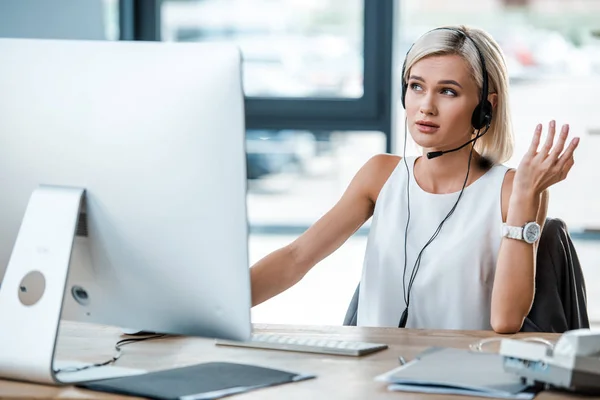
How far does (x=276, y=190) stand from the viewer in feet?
13.8

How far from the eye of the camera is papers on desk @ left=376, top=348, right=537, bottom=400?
4.14 feet

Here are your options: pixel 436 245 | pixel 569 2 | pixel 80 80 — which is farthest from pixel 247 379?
pixel 569 2

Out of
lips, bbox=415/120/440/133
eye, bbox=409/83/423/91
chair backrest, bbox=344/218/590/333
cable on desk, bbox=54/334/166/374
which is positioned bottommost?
cable on desk, bbox=54/334/166/374

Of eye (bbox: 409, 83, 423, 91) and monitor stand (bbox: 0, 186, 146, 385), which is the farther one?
eye (bbox: 409, 83, 423, 91)

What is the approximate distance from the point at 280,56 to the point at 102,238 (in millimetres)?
2854

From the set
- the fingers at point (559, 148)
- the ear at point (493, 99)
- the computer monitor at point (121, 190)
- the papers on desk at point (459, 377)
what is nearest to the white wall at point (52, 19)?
the ear at point (493, 99)

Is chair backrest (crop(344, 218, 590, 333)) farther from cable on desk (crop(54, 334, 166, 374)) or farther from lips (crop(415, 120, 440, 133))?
cable on desk (crop(54, 334, 166, 374))

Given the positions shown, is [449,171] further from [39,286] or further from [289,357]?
[39,286]

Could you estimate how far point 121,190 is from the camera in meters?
1.30

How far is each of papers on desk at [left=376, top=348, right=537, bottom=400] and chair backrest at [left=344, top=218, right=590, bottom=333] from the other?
0.42 m

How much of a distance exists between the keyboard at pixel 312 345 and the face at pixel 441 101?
518 mm

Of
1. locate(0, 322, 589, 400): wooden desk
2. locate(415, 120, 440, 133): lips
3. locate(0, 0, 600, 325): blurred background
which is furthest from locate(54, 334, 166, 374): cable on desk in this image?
locate(0, 0, 600, 325): blurred background

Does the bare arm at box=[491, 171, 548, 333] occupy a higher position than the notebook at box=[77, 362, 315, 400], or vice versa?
the bare arm at box=[491, 171, 548, 333]

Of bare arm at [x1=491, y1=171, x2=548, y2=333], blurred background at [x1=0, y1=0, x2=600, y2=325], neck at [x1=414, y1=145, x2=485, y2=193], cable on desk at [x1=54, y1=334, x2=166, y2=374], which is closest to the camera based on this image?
cable on desk at [x1=54, y1=334, x2=166, y2=374]
